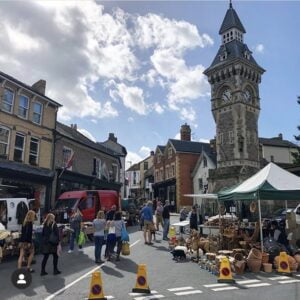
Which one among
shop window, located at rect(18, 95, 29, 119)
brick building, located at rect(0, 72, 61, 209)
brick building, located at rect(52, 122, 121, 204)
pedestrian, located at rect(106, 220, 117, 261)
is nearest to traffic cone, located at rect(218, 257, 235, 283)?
pedestrian, located at rect(106, 220, 117, 261)

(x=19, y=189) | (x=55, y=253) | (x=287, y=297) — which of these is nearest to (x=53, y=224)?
(x=55, y=253)

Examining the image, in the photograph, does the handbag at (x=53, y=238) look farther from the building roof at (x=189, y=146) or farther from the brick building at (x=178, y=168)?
the building roof at (x=189, y=146)

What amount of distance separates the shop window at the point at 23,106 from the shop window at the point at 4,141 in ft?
5.85

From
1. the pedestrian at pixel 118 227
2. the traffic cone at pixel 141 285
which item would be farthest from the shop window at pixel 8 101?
the traffic cone at pixel 141 285

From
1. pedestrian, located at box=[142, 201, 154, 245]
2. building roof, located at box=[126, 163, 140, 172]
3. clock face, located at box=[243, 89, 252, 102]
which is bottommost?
pedestrian, located at box=[142, 201, 154, 245]

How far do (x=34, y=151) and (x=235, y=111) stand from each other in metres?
22.0

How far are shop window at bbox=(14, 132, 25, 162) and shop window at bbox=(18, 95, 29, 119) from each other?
1.38 metres

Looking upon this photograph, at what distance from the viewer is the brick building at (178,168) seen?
47.2 m

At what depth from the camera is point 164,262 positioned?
1132 cm

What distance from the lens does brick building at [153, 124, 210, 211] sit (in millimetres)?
47250

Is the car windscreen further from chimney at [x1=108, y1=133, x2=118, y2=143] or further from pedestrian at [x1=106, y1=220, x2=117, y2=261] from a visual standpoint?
chimney at [x1=108, y1=133, x2=118, y2=143]

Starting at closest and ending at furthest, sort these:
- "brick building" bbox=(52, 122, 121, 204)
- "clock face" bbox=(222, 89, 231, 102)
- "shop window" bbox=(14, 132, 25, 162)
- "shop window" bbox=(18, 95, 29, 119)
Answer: "shop window" bbox=(14, 132, 25, 162)
"shop window" bbox=(18, 95, 29, 119)
"brick building" bbox=(52, 122, 121, 204)
"clock face" bbox=(222, 89, 231, 102)

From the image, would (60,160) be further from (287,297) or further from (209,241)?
(287,297)

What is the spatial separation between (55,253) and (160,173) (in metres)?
45.0
